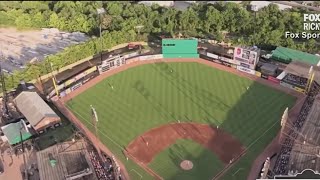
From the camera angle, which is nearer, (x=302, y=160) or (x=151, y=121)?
(x=302, y=160)

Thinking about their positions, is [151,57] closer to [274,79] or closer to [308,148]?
[274,79]

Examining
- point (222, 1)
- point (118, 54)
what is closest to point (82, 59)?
point (118, 54)

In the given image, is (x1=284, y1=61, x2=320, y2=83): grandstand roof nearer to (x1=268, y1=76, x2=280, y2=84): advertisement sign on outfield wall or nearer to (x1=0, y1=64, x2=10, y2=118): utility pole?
(x1=268, y1=76, x2=280, y2=84): advertisement sign on outfield wall

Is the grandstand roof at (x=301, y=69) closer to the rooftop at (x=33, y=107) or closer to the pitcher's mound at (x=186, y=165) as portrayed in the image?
the pitcher's mound at (x=186, y=165)

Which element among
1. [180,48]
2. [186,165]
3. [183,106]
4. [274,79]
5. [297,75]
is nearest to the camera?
[186,165]

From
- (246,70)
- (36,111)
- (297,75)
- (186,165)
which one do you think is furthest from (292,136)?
(36,111)

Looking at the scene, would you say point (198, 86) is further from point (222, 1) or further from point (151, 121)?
point (222, 1)
